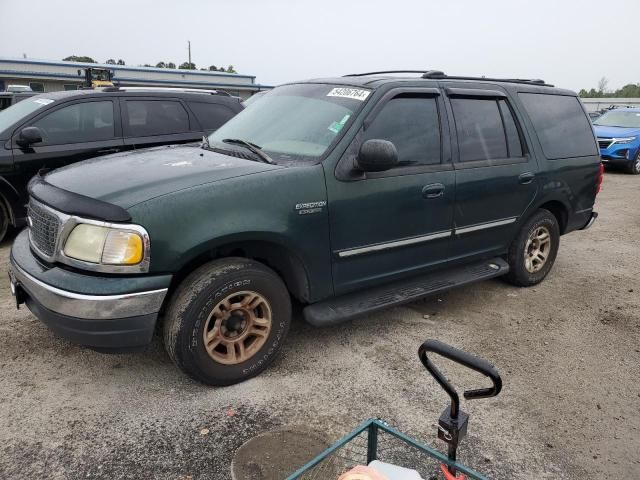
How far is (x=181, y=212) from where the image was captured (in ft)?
8.93

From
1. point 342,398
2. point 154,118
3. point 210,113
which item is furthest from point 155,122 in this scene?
point 342,398

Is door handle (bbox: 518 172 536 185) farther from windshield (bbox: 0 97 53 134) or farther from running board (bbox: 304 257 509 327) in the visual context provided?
windshield (bbox: 0 97 53 134)

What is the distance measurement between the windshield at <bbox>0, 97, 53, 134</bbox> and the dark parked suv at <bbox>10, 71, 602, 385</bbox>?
10.4ft

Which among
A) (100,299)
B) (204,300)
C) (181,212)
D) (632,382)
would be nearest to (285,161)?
(181,212)

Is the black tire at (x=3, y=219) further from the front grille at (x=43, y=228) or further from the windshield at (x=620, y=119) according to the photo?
the windshield at (x=620, y=119)

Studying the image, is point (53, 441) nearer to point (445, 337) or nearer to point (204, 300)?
point (204, 300)

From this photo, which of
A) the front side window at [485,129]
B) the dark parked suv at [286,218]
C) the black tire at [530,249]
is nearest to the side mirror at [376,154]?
the dark parked suv at [286,218]

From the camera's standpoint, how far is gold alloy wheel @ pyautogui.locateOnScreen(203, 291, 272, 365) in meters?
2.96

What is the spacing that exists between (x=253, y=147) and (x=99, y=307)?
5.06ft

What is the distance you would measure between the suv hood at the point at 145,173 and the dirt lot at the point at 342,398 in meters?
1.21

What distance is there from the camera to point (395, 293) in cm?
372

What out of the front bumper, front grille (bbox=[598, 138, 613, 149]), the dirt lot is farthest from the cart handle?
front grille (bbox=[598, 138, 613, 149])

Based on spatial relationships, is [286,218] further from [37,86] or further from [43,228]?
[37,86]

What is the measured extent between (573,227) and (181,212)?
4275 mm
